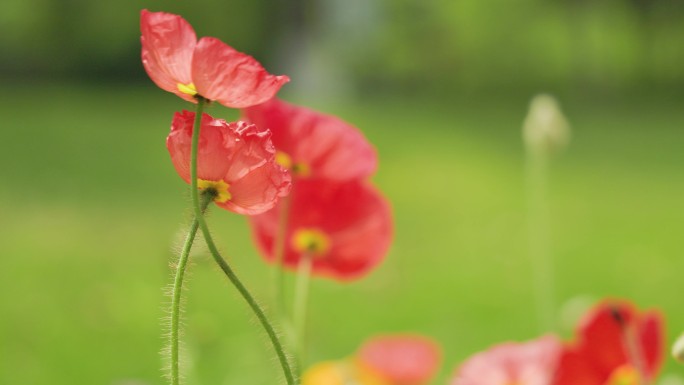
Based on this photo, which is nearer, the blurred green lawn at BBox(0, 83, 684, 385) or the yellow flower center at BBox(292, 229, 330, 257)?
the yellow flower center at BBox(292, 229, 330, 257)

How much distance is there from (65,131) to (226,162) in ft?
24.6

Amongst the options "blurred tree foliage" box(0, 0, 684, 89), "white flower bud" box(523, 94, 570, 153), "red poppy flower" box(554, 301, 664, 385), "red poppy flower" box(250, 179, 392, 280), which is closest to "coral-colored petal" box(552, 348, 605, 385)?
"red poppy flower" box(554, 301, 664, 385)

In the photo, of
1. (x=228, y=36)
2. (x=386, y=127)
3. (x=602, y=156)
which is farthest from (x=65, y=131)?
(x=228, y=36)

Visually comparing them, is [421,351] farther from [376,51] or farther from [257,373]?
[376,51]

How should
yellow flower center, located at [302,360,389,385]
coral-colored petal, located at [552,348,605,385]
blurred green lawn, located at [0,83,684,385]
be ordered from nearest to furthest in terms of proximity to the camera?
coral-colored petal, located at [552,348,605,385] < yellow flower center, located at [302,360,389,385] < blurred green lawn, located at [0,83,684,385]

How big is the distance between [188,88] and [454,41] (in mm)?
12833

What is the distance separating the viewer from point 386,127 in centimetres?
873

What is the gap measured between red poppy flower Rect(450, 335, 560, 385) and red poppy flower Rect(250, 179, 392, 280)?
7 centimetres

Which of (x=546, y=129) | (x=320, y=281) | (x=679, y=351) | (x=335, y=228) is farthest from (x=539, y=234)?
(x=679, y=351)

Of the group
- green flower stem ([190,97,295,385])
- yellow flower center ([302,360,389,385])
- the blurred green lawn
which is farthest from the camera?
the blurred green lawn

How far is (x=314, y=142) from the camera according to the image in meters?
0.48

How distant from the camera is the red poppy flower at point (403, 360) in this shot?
27.4 inches

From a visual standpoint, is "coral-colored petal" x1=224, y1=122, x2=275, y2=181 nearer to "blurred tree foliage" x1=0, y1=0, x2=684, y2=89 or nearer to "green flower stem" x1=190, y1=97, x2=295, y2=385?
"green flower stem" x1=190, y1=97, x2=295, y2=385

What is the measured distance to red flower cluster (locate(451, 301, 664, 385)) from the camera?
1.46ft
